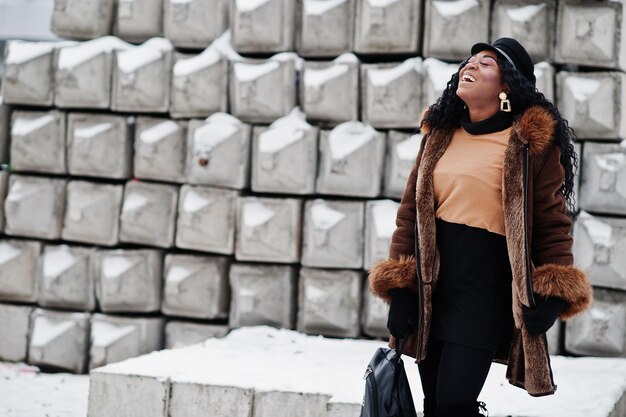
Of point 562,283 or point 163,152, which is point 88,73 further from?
point 562,283

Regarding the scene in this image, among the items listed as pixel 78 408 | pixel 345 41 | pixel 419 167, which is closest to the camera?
pixel 419 167

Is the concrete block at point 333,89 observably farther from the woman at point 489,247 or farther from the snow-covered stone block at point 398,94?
the woman at point 489,247

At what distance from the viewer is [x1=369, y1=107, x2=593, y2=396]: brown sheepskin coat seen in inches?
105

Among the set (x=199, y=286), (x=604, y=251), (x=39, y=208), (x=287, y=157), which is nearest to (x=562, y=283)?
(x=604, y=251)

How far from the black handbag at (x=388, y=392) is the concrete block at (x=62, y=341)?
10.6 ft

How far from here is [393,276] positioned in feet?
9.64

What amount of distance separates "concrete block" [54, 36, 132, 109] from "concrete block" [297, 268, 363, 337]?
1796 mm

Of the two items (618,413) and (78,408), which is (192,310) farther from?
(618,413)

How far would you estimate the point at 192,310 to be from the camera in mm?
5461

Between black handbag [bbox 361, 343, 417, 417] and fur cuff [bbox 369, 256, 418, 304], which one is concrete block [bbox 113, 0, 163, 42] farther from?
black handbag [bbox 361, 343, 417, 417]

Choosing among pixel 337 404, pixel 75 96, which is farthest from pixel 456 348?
pixel 75 96

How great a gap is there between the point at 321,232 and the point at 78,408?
1.66 metres

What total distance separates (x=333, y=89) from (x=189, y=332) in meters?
1.73

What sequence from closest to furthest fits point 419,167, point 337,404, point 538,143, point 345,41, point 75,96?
point 538,143 < point 419,167 < point 337,404 < point 345,41 < point 75,96
